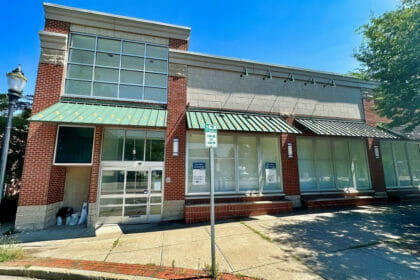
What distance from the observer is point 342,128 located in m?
10.2

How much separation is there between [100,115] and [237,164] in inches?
262

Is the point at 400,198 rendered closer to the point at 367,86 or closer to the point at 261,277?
the point at 367,86

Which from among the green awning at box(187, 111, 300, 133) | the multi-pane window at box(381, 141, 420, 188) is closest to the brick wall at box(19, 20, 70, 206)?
the green awning at box(187, 111, 300, 133)

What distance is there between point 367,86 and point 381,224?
9493 millimetres

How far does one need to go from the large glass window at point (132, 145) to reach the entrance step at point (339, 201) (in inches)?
314

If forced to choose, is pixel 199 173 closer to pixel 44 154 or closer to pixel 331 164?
pixel 44 154

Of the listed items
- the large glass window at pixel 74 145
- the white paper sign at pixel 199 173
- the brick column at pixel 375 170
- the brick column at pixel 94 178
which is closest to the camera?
the brick column at pixel 94 178

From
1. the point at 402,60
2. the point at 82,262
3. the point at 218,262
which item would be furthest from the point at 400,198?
the point at 82,262

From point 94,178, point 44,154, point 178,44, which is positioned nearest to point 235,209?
point 94,178

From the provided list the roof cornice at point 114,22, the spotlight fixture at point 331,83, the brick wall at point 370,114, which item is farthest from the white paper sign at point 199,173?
the brick wall at point 370,114

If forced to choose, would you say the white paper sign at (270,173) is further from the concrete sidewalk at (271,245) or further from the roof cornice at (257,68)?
the roof cornice at (257,68)

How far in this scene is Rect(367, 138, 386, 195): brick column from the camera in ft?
35.9

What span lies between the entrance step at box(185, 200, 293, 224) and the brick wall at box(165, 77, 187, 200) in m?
0.99

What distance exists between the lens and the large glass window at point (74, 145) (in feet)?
24.9
